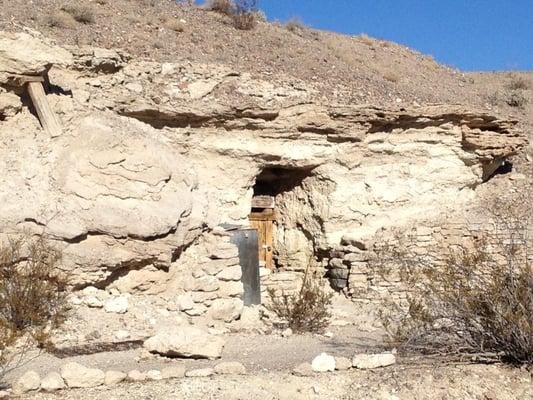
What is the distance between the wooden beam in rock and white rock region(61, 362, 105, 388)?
423 centimetres

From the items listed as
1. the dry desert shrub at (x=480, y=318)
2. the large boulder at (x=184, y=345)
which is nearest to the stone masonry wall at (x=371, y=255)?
the dry desert shrub at (x=480, y=318)

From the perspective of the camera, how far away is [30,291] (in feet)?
26.1

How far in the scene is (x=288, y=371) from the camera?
21.8 ft

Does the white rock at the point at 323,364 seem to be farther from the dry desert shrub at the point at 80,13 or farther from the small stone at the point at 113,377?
the dry desert shrub at the point at 80,13

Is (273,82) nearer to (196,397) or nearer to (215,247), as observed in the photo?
(215,247)

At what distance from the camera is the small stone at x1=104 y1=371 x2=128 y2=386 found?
20.1ft

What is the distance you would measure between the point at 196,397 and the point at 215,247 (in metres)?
4.41

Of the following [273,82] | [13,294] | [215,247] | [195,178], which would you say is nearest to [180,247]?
[215,247]

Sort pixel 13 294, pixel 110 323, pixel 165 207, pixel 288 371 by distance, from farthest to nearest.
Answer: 1. pixel 165 207
2. pixel 110 323
3. pixel 13 294
4. pixel 288 371

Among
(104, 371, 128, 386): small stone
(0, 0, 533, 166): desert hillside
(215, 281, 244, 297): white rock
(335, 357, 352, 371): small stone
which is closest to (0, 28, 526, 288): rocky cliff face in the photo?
(215, 281, 244, 297): white rock

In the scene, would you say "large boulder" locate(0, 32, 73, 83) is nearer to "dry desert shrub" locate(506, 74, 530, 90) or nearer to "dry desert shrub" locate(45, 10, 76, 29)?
"dry desert shrub" locate(45, 10, 76, 29)

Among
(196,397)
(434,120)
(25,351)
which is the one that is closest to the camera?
(196,397)

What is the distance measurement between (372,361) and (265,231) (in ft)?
21.5

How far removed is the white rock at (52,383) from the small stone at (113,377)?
381 millimetres
